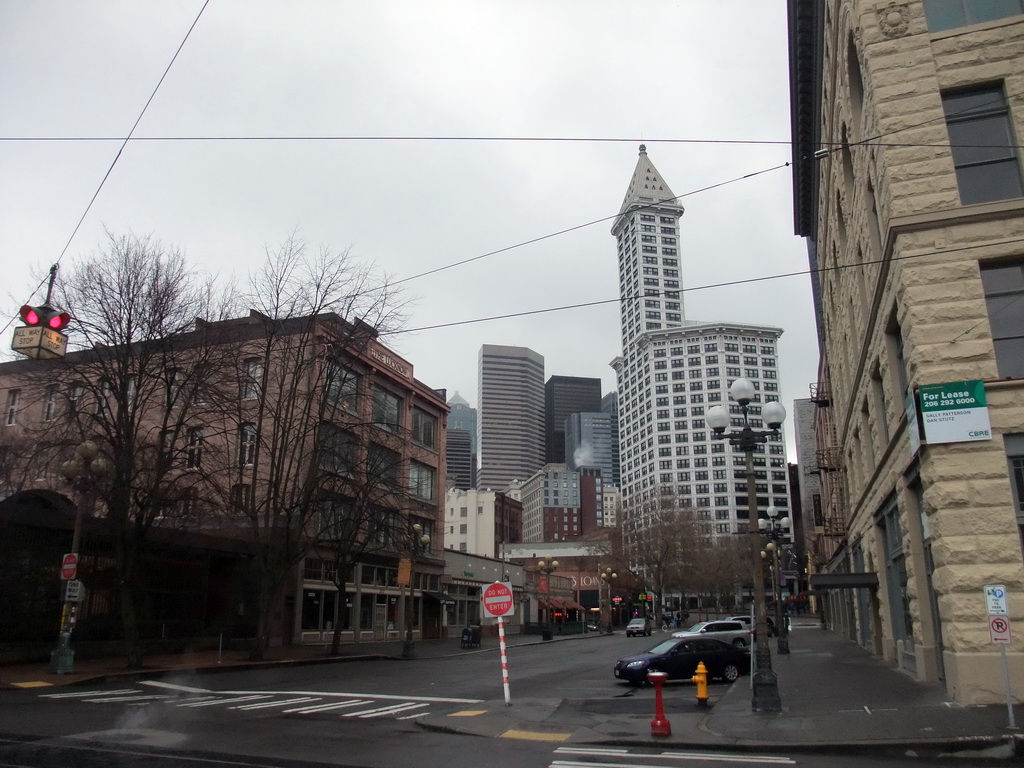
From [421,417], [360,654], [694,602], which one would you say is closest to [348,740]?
[360,654]

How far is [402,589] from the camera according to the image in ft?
161

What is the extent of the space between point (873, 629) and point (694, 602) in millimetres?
148225

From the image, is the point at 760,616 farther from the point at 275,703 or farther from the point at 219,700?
the point at 219,700

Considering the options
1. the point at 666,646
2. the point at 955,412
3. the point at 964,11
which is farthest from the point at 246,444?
the point at 964,11

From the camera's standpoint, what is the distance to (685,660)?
22797 mm

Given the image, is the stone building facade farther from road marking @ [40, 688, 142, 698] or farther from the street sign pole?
road marking @ [40, 688, 142, 698]

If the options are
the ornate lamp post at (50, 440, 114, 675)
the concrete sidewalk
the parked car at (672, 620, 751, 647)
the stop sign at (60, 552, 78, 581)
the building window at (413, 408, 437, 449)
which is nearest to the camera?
the concrete sidewalk

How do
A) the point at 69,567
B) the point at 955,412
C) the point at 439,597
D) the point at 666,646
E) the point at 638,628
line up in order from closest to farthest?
1. the point at 955,412
2. the point at 69,567
3. the point at 666,646
4. the point at 439,597
5. the point at 638,628

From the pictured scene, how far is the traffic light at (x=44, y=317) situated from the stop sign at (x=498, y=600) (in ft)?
31.5

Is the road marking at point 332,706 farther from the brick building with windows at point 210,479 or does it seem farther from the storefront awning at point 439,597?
the storefront awning at point 439,597

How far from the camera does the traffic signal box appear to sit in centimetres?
1223

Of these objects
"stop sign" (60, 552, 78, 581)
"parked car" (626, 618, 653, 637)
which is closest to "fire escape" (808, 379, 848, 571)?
"parked car" (626, 618, 653, 637)

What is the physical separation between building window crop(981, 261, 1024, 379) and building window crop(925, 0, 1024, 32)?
17.8ft

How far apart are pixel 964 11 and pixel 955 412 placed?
8767 mm
